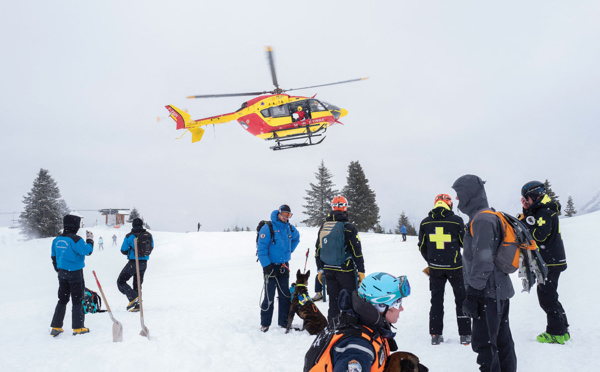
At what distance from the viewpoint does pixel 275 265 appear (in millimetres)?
6547

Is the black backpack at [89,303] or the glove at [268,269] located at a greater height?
the glove at [268,269]

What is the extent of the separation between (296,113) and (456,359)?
46.8 ft

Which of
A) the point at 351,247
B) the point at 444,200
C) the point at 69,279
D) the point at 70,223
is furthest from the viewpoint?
the point at 70,223

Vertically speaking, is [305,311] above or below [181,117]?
below

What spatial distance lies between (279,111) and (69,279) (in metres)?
12.6

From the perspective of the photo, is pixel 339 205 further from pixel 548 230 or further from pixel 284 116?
pixel 284 116

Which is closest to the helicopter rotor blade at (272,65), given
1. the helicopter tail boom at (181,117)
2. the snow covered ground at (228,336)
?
the helicopter tail boom at (181,117)

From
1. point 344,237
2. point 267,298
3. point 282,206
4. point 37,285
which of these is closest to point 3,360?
point 267,298

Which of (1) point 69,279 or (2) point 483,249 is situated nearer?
(2) point 483,249

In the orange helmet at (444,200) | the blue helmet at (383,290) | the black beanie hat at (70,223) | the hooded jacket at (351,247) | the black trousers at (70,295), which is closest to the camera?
the blue helmet at (383,290)

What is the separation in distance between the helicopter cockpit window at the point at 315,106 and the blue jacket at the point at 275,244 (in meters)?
11.6

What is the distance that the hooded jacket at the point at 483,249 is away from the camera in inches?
137

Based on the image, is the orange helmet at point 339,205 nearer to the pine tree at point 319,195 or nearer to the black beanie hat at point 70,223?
the black beanie hat at point 70,223

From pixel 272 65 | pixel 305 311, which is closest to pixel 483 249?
pixel 305 311
